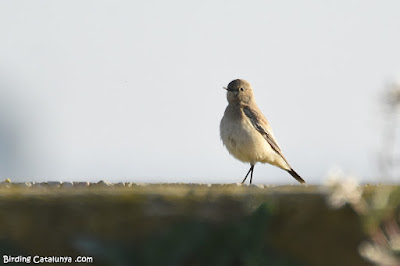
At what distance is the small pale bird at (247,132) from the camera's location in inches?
412

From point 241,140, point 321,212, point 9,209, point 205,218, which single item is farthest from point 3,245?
point 241,140

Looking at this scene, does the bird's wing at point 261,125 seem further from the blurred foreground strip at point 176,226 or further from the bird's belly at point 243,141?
the blurred foreground strip at point 176,226

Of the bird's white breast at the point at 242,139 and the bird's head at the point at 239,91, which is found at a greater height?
the bird's head at the point at 239,91

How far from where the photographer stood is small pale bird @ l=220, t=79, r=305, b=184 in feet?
34.4

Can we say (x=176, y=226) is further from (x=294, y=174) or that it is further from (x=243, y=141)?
(x=294, y=174)

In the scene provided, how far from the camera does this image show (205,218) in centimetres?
310

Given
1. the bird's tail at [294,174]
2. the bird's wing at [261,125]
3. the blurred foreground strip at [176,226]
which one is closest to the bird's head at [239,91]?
the bird's wing at [261,125]

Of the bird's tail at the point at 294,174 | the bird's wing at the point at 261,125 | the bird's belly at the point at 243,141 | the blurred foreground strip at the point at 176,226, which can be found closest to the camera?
the blurred foreground strip at the point at 176,226

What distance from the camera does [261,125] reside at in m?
11.0

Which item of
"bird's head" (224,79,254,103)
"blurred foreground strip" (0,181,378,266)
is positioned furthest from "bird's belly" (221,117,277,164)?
"blurred foreground strip" (0,181,378,266)

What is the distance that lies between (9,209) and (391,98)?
191 cm

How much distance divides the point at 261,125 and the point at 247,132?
0.49 meters

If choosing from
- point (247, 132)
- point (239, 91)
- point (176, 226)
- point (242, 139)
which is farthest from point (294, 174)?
point (176, 226)

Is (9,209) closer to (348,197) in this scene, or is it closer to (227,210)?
(227,210)
